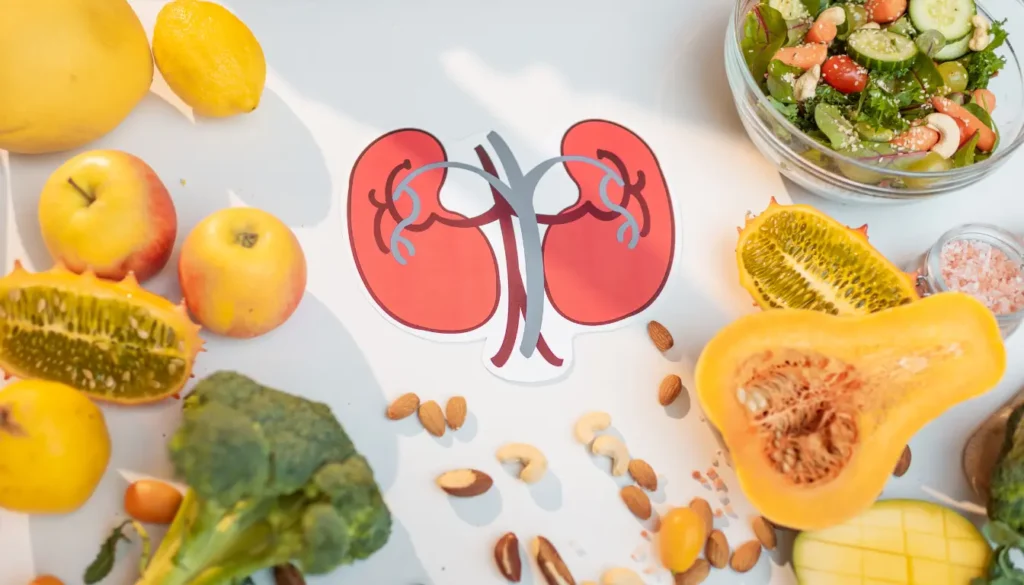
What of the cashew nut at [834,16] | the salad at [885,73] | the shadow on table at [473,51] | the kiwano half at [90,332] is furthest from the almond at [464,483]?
the cashew nut at [834,16]

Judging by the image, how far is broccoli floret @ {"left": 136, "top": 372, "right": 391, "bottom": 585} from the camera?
0.51m

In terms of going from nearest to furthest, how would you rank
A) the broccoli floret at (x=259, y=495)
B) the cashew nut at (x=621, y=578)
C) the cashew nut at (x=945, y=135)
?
1. the broccoli floret at (x=259, y=495)
2. the cashew nut at (x=621, y=578)
3. the cashew nut at (x=945, y=135)

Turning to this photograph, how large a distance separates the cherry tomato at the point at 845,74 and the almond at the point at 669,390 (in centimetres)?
34

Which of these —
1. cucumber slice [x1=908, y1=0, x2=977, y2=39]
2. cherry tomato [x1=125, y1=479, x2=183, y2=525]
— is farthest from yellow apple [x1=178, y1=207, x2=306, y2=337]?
cucumber slice [x1=908, y1=0, x2=977, y2=39]

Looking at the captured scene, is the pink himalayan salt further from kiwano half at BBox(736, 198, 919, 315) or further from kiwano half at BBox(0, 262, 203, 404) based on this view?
kiwano half at BBox(0, 262, 203, 404)

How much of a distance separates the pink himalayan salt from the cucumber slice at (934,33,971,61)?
0.66 ft

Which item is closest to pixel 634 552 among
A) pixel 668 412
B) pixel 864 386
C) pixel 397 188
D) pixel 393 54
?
pixel 668 412

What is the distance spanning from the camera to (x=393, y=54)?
77 cm

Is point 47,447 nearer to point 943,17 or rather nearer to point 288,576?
point 288,576

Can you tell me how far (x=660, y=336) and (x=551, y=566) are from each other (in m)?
0.22

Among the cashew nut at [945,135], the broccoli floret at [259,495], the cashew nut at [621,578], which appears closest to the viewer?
the broccoli floret at [259,495]

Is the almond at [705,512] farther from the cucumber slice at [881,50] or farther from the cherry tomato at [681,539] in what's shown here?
the cucumber slice at [881,50]

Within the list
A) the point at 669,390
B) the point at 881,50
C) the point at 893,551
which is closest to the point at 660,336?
the point at 669,390

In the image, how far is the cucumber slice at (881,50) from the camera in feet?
2.42
